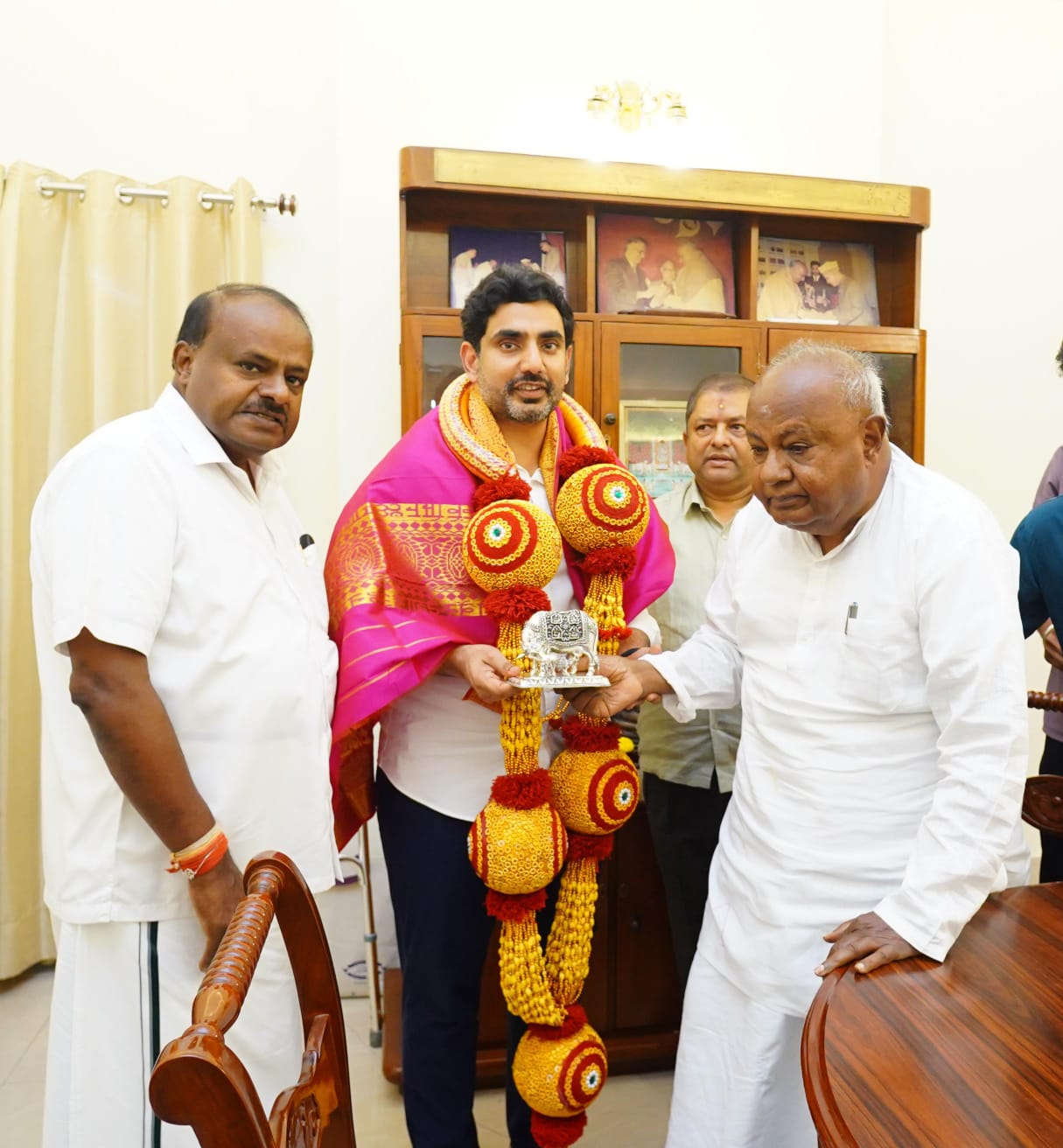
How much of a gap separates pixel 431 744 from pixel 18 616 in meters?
1.85

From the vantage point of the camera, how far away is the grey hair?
142 centimetres

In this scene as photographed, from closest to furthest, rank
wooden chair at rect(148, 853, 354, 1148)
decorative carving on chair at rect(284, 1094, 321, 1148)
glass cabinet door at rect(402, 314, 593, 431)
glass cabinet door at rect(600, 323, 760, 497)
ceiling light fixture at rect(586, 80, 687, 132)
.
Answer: wooden chair at rect(148, 853, 354, 1148), decorative carving on chair at rect(284, 1094, 321, 1148), glass cabinet door at rect(402, 314, 593, 431), glass cabinet door at rect(600, 323, 760, 497), ceiling light fixture at rect(586, 80, 687, 132)

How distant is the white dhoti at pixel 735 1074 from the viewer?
1.51 m

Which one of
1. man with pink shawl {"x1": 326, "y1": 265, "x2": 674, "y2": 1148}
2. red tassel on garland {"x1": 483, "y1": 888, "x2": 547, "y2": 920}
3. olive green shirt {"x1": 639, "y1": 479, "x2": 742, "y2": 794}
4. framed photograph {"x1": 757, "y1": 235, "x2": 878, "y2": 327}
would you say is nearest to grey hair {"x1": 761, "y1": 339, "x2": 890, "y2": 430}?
man with pink shawl {"x1": 326, "y1": 265, "x2": 674, "y2": 1148}

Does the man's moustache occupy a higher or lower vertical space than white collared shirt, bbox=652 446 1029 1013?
higher

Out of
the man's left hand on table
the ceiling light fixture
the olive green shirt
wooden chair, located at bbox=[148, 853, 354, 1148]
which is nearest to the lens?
wooden chair, located at bbox=[148, 853, 354, 1148]

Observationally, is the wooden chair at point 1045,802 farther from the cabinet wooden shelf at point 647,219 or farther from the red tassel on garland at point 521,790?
the cabinet wooden shelf at point 647,219

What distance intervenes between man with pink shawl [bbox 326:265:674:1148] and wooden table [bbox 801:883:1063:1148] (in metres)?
0.81

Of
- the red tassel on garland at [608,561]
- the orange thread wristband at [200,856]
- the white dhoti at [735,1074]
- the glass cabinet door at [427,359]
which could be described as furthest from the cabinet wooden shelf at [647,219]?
the white dhoti at [735,1074]

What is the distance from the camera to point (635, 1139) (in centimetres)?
230

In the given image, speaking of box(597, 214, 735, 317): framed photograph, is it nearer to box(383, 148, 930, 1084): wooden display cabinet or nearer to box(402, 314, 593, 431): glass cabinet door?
box(383, 148, 930, 1084): wooden display cabinet

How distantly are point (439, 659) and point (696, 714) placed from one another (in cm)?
80

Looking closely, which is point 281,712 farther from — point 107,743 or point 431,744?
point 431,744

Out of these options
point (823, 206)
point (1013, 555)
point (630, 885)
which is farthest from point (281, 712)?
point (823, 206)
